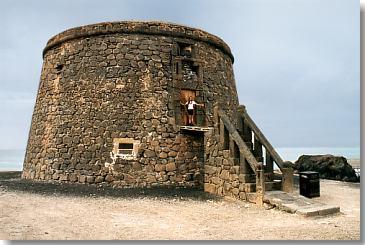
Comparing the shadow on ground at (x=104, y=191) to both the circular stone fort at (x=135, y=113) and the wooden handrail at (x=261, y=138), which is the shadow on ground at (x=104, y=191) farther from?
the wooden handrail at (x=261, y=138)

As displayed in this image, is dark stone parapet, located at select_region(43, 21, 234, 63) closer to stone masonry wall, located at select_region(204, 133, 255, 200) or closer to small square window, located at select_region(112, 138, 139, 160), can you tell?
small square window, located at select_region(112, 138, 139, 160)

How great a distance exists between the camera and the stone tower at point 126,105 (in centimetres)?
1208

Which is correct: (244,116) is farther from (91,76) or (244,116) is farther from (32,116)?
(32,116)

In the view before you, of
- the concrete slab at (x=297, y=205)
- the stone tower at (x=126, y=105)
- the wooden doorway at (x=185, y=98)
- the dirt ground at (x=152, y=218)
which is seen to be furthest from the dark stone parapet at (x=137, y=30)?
the concrete slab at (x=297, y=205)

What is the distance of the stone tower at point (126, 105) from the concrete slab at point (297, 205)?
11.6 feet

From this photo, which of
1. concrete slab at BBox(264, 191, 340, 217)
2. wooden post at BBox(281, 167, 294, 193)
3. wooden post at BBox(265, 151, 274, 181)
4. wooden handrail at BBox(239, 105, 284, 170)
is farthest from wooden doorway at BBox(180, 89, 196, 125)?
concrete slab at BBox(264, 191, 340, 217)

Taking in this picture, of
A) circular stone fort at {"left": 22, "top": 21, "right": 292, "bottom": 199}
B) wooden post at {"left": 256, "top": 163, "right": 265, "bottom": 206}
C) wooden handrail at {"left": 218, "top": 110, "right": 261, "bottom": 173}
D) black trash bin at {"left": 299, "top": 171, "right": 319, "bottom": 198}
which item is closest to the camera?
wooden post at {"left": 256, "top": 163, "right": 265, "bottom": 206}

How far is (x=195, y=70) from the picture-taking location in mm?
13406

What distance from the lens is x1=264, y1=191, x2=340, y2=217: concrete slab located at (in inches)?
318

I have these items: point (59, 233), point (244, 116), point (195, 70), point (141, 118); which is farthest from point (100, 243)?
point (195, 70)

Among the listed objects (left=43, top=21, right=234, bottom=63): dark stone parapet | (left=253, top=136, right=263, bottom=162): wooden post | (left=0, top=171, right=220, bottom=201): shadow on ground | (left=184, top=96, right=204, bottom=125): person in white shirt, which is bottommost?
(left=0, top=171, right=220, bottom=201): shadow on ground

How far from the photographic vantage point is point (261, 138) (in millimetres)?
11602

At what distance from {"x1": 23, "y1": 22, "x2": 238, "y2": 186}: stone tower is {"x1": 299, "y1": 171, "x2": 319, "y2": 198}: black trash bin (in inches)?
133

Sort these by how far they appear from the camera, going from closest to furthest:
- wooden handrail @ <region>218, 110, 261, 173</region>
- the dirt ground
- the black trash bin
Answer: the dirt ground, wooden handrail @ <region>218, 110, 261, 173</region>, the black trash bin
